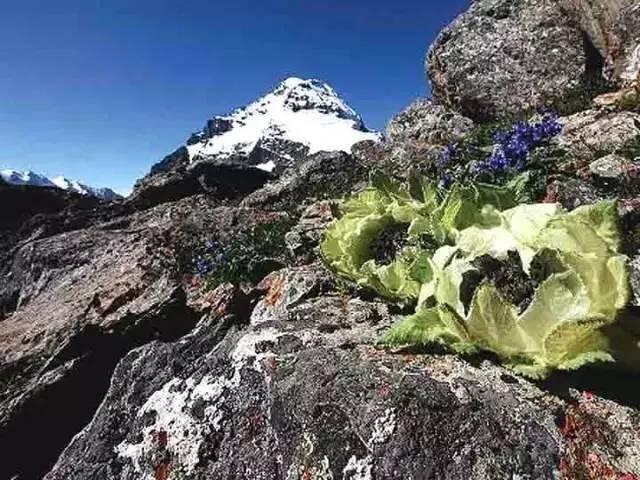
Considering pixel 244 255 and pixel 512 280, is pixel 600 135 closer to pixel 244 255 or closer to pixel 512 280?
pixel 244 255

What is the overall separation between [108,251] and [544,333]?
6.97m

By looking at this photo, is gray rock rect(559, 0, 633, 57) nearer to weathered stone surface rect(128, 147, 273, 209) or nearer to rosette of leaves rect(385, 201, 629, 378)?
weathered stone surface rect(128, 147, 273, 209)

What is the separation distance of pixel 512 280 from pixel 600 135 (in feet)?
21.3

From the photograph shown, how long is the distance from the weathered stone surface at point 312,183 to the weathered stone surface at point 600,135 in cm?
421

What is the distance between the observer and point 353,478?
7.57 ft

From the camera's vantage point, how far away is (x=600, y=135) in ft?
27.0

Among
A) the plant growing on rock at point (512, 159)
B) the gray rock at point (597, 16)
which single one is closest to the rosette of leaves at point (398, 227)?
the plant growing on rock at point (512, 159)

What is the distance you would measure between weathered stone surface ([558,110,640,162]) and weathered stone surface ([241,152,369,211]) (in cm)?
421

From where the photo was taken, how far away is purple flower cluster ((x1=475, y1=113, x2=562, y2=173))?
19.6 feet

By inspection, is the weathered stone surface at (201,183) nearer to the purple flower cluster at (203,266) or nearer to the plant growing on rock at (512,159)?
the purple flower cluster at (203,266)

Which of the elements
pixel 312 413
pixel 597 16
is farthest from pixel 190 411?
pixel 597 16

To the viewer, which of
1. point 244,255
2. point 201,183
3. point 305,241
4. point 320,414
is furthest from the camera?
point 201,183

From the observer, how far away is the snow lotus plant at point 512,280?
7.34 ft

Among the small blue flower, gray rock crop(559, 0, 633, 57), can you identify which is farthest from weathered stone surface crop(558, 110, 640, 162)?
gray rock crop(559, 0, 633, 57)
